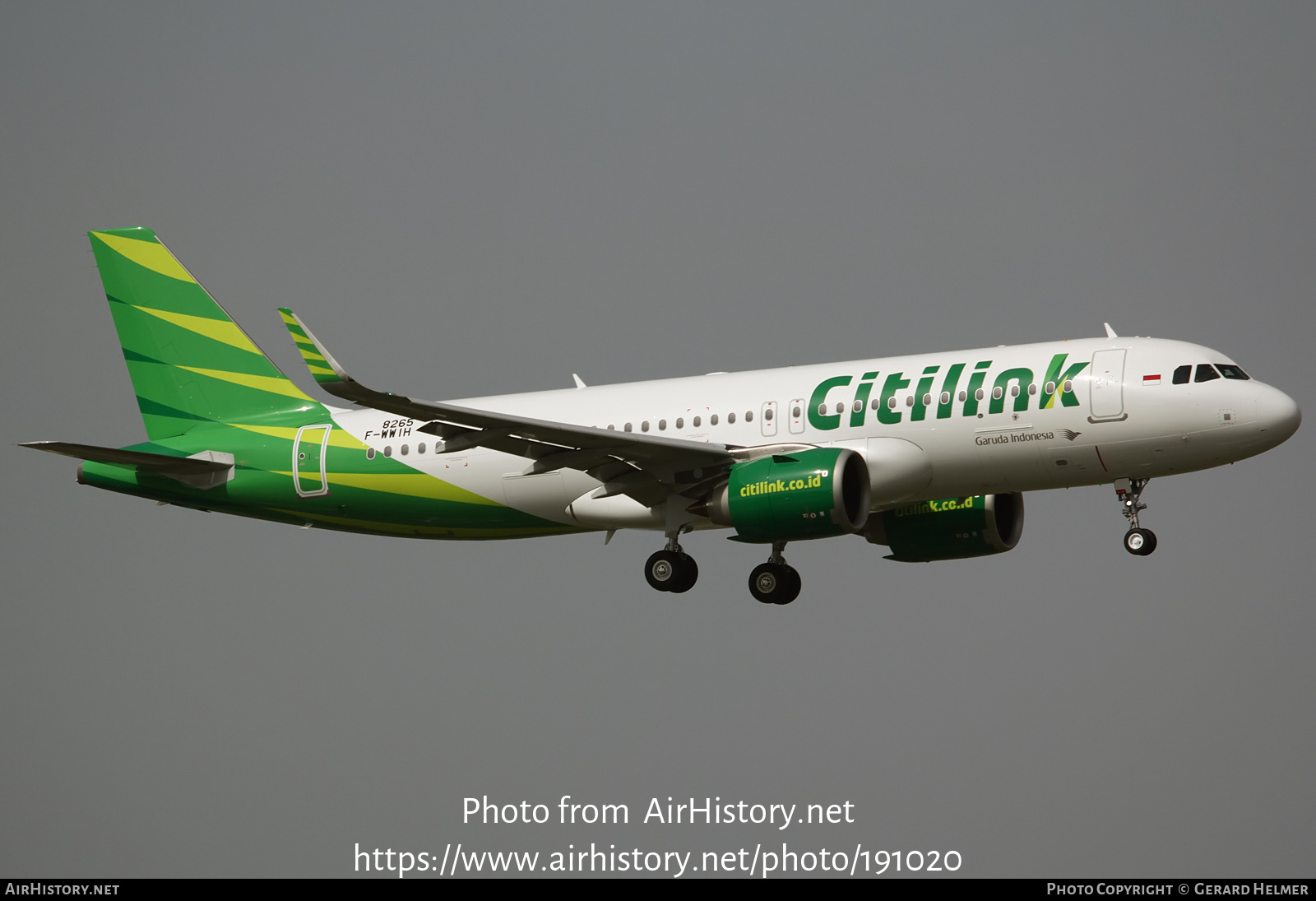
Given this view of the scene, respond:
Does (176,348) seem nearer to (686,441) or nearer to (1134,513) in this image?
(686,441)

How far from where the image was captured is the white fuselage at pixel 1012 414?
30.5 metres

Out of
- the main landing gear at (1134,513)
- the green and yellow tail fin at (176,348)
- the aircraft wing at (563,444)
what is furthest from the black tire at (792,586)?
the green and yellow tail fin at (176,348)

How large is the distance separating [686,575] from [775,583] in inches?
84.9

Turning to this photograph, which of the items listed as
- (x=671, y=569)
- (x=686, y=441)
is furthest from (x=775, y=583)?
(x=686, y=441)

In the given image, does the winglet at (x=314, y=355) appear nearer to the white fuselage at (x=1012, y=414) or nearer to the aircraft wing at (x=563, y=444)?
the aircraft wing at (x=563, y=444)

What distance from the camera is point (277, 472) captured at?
36688 mm

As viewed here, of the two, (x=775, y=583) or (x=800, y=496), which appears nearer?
(x=800, y=496)

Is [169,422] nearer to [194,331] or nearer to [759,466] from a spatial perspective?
[194,331]

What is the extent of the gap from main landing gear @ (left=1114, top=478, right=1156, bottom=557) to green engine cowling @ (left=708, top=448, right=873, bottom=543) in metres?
5.05

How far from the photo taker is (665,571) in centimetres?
3416

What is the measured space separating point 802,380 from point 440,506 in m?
8.69

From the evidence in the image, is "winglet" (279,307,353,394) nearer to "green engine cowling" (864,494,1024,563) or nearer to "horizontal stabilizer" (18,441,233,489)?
"horizontal stabilizer" (18,441,233,489)

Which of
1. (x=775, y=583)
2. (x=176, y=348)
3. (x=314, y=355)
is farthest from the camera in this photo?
(x=176, y=348)

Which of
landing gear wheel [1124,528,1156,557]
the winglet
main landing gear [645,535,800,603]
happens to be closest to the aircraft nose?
landing gear wheel [1124,528,1156,557]
